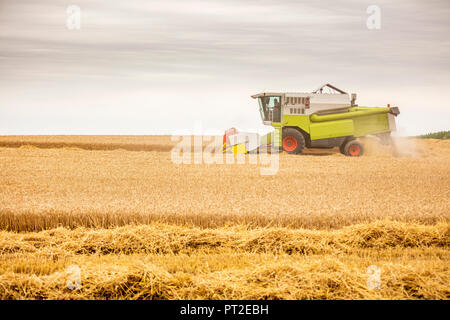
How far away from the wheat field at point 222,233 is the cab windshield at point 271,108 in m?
6.44

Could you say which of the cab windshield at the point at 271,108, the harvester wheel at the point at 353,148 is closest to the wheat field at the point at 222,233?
the harvester wheel at the point at 353,148

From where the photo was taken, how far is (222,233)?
20.1 ft

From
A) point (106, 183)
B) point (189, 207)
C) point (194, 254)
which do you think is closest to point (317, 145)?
point (106, 183)

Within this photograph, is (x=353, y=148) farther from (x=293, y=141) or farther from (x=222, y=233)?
(x=222, y=233)

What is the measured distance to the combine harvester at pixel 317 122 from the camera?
57.7ft

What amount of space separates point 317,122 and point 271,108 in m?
1.80

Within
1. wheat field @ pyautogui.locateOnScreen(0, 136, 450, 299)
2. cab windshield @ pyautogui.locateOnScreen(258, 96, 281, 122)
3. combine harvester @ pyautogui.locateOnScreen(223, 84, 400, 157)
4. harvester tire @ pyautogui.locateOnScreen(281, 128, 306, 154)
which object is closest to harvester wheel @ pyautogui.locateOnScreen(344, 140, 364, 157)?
combine harvester @ pyautogui.locateOnScreen(223, 84, 400, 157)

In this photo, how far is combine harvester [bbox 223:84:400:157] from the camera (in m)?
17.6

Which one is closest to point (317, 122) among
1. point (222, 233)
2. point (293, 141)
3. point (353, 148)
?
point (293, 141)

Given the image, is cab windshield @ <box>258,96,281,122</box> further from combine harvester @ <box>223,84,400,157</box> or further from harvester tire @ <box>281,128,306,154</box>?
harvester tire @ <box>281,128,306,154</box>

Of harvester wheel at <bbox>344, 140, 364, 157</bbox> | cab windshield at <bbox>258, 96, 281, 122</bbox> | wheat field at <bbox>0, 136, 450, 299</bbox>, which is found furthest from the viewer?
cab windshield at <bbox>258, 96, 281, 122</bbox>

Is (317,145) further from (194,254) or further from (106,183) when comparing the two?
(194,254)

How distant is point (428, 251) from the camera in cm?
569

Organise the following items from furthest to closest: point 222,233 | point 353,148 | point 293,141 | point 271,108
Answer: point 271,108
point 293,141
point 353,148
point 222,233
